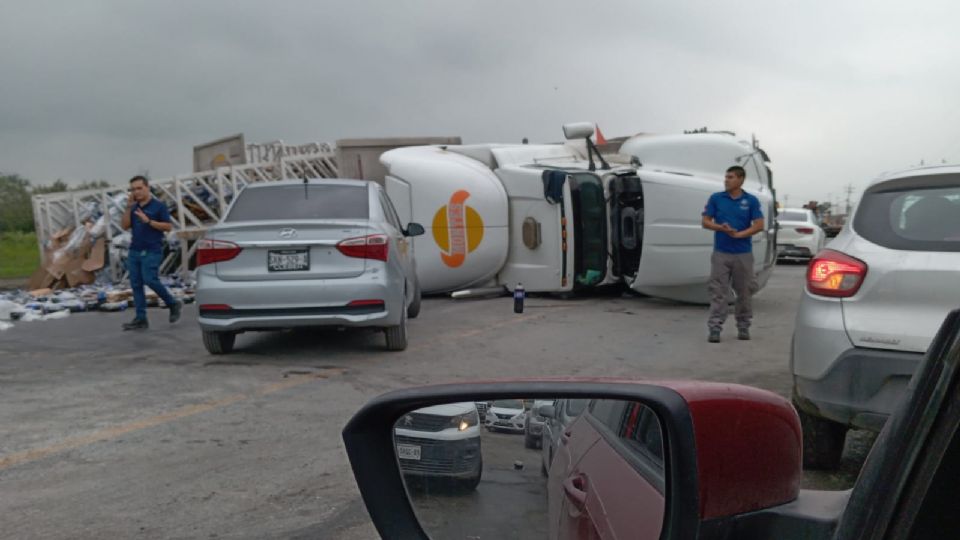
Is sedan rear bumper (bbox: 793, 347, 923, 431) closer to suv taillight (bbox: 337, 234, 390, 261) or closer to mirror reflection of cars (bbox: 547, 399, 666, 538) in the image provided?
mirror reflection of cars (bbox: 547, 399, 666, 538)

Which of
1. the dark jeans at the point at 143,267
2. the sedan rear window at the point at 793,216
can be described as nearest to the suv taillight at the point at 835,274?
the dark jeans at the point at 143,267

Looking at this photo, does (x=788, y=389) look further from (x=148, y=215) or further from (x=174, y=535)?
(x=148, y=215)

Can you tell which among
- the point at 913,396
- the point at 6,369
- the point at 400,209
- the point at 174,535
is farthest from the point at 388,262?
the point at 913,396

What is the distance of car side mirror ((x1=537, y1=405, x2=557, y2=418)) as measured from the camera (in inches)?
55.1

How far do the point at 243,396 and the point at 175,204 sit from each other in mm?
11106

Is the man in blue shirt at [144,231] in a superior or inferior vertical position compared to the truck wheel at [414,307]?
superior

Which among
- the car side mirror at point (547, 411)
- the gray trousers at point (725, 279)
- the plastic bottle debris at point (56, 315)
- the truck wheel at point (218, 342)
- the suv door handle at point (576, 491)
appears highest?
the car side mirror at point (547, 411)

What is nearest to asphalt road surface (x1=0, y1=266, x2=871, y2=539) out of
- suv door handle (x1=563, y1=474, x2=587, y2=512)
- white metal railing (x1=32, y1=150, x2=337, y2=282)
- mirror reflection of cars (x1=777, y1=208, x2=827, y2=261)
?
suv door handle (x1=563, y1=474, x2=587, y2=512)

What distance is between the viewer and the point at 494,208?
1194 cm

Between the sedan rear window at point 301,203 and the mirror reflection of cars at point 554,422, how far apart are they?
19.7ft

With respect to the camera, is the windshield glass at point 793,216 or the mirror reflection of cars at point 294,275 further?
the windshield glass at point 793,216

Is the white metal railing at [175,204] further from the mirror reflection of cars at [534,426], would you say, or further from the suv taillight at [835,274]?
the mirror reflection of cars at [534,426]

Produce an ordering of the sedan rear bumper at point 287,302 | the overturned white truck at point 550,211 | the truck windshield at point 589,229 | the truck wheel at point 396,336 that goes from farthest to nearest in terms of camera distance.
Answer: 1. the truck windshield at point 589,229
2. the overturned white truck at point 550,211
3. the truck wheel at point 396,336
4. the sedan rear bumper at point 287,302

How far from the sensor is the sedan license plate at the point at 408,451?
152 cm
